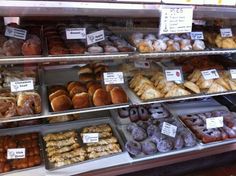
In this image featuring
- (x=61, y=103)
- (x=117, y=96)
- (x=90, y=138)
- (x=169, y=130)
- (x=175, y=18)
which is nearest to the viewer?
(x=175, y=18)

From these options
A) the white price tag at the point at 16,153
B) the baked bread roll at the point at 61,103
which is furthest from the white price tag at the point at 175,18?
the white price tag at the point at 16,153

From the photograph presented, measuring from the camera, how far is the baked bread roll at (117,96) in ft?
6.12

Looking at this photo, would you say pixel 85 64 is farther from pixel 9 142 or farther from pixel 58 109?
pixel 9 142

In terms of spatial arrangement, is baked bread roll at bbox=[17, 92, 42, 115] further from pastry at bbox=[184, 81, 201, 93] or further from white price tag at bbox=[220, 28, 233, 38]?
white price tag at bbox=[220, 28, 233, 38]

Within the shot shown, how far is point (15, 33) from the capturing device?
1.72 m

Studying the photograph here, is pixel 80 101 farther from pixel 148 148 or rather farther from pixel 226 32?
pixel 226 32

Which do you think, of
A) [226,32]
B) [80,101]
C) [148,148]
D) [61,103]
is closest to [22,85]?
[61,103]

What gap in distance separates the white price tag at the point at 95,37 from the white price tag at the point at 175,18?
425mm

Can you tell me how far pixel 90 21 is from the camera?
210 centimetres

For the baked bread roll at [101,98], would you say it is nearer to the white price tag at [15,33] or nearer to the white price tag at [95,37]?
the white price tag at [95,37]

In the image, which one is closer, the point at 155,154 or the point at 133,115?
the point at 155,154

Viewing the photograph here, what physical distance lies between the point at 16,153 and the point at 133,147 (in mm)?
813

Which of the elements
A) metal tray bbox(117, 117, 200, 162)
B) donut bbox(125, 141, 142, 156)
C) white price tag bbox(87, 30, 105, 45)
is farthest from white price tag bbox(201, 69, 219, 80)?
white price tag bbox(87, 30, 105, 45)

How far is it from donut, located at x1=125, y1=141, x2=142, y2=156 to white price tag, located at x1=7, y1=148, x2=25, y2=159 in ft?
2.39
